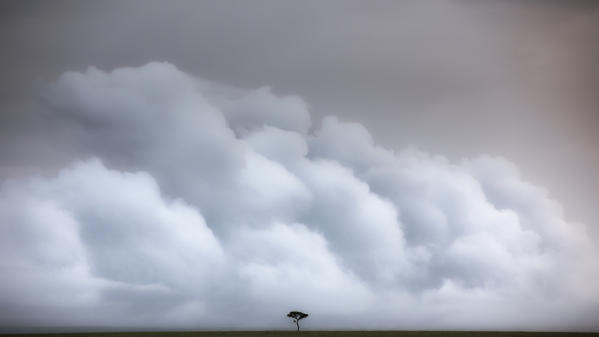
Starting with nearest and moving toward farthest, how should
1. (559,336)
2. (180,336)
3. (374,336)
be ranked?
(559,336), (374,336), (180,336)

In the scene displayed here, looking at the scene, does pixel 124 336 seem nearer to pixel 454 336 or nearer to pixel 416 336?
pixel 416 336

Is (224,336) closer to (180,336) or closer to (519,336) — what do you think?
(180,336)

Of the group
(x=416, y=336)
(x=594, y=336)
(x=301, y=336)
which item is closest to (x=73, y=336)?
(x=301, y=336)

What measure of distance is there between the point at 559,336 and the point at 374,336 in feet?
158

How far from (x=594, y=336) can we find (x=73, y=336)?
158 m

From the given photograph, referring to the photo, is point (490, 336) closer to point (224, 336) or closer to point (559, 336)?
point (559, 336)

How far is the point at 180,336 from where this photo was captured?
13238 cm

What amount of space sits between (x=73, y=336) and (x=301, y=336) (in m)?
72.2

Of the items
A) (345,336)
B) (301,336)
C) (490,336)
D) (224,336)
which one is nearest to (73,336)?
(224,336)

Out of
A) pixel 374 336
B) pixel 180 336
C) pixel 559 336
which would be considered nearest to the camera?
pixel 559 336

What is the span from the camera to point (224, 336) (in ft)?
422

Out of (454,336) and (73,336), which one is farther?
(73,336)

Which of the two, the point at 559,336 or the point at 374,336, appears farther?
the point at 374,336

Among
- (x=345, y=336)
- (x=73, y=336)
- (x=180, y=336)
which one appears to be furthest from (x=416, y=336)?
(x=73, y=336)
